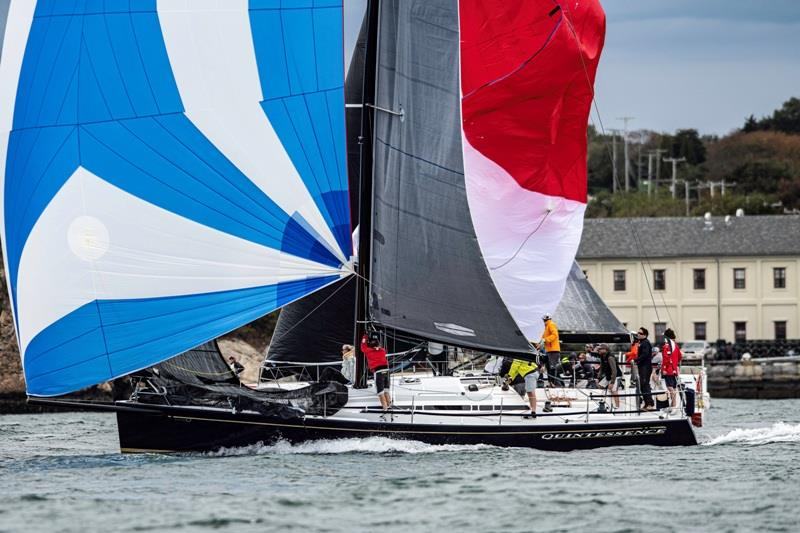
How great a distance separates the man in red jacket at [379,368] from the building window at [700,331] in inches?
1959

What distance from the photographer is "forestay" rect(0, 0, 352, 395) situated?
70.5 ft

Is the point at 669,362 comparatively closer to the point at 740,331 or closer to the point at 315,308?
the point at 315,308

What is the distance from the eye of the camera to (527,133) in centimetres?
2695

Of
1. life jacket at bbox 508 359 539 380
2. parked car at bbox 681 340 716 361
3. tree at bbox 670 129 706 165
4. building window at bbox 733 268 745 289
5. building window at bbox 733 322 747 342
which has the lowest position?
life jacket at bbox 508 359 539 380

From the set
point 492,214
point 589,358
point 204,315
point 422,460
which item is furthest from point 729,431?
point 204,315

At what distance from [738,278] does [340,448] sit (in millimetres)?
50442

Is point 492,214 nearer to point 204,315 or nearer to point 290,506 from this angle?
point 204,315

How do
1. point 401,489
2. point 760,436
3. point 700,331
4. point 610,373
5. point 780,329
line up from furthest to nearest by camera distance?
point 700,331 < point 780,329 < point 760,436 < point 610,373 < point 401,489

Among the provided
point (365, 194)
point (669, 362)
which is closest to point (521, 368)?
point (669, 362)

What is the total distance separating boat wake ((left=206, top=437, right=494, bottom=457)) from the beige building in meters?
47.7

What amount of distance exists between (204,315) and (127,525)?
21.6 ft

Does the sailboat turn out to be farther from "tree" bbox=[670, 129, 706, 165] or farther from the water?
"tree" bbox=[670, 129, 706, 165]

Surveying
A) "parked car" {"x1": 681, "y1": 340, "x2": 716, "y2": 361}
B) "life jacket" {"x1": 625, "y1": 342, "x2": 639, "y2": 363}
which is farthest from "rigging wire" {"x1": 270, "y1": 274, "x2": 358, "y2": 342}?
"parked car" {"x1": 681, "y1": 340, "x2": 716, "y2": 361}

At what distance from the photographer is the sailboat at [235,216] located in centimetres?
2155
